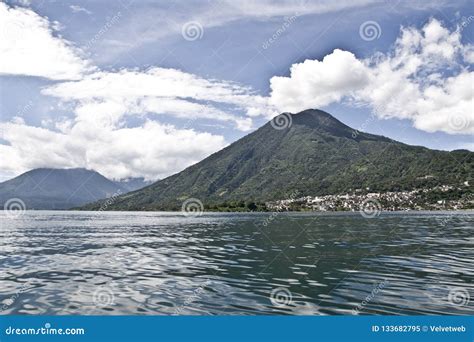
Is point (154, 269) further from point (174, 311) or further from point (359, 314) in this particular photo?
point (359, 314)

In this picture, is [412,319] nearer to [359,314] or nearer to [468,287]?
[359,314]

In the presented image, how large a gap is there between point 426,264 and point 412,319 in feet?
63.9

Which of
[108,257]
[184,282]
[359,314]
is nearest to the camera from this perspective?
[359,314]

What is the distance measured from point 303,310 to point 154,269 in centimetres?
1676

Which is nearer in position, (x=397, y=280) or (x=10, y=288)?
(x=10, y=288)

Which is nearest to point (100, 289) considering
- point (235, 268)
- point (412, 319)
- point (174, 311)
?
point (174, 311)

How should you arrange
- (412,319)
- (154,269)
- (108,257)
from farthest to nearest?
(108,257)
(154,269)
(412,319)

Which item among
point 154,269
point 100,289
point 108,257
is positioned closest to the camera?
point 100,289

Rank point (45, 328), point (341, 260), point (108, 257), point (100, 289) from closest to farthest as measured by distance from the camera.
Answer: point (45, 328) < point (100, 289) < point (341, 260) < point (108, 257)

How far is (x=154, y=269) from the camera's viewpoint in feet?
109

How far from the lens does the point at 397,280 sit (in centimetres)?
2788

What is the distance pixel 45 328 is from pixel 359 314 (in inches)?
545

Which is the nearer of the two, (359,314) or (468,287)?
(359,314)

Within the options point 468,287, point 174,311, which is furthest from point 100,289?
point 468,287
